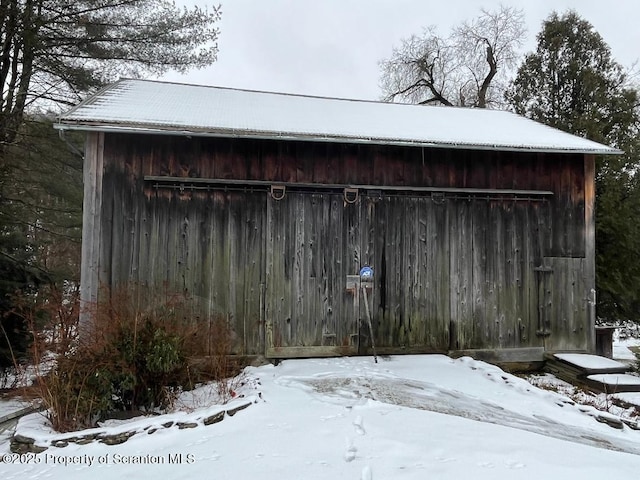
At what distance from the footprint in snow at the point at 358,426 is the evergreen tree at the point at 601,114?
1034cm

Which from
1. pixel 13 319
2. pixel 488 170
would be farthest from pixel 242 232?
pixel 13 319

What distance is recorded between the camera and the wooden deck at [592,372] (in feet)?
17.8

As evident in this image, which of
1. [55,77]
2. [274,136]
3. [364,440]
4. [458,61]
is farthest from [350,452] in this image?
[458,61]

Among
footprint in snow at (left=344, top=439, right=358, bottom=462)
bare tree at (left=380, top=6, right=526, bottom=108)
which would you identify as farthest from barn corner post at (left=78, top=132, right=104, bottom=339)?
bare tree at (left=380, top=6, right=526, bottom=108)

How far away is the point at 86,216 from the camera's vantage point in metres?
5.61

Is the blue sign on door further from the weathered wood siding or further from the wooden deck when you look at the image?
the wooden deck

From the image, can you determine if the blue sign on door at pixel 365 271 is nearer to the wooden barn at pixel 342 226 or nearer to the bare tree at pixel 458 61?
the wooden barn at pixel 342 226

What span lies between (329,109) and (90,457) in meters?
6.49

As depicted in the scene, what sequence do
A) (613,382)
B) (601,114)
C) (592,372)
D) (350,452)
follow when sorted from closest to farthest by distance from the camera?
(350,452), (613,382), (592,372), (601,114)

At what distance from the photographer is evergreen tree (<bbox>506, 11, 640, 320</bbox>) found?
11406 millimetres

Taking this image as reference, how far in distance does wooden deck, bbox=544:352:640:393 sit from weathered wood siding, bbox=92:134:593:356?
0.37 metres

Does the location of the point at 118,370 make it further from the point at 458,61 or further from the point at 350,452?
the point at 458,61

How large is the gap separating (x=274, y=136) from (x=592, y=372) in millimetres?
5282

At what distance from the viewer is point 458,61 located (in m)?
19.9
